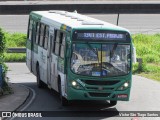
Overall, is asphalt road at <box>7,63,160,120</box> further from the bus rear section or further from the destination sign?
the destination sign

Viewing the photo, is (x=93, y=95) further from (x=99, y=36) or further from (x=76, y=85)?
(x=99, y=36)

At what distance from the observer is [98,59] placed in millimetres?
19875

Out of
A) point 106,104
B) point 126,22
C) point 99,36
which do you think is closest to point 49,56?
point 106,104

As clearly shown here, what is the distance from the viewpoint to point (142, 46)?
34906 mm

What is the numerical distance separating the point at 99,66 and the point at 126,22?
1027 inches

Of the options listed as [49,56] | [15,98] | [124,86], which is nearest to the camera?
[124,86]

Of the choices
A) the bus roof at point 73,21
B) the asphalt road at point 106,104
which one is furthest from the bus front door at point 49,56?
the asphalt road at point 106,104

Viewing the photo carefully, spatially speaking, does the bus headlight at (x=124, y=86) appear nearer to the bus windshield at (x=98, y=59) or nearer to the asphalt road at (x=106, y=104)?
the bus windshield at (x=98, y=59)

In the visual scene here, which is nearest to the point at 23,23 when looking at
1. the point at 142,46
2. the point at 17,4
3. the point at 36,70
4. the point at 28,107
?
the point at 17,4

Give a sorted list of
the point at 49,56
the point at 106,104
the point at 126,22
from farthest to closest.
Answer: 1. the point at 126,22
2. the point at 49,56
3. the point at 106,104

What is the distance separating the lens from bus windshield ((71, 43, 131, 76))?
19781 mm

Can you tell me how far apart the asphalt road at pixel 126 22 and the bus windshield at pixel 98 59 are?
21.1 m

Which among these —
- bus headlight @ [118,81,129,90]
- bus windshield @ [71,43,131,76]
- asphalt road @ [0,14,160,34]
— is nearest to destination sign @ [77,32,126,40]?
bus windshield @ [71,43,131,76]

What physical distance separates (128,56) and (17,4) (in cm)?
3201
